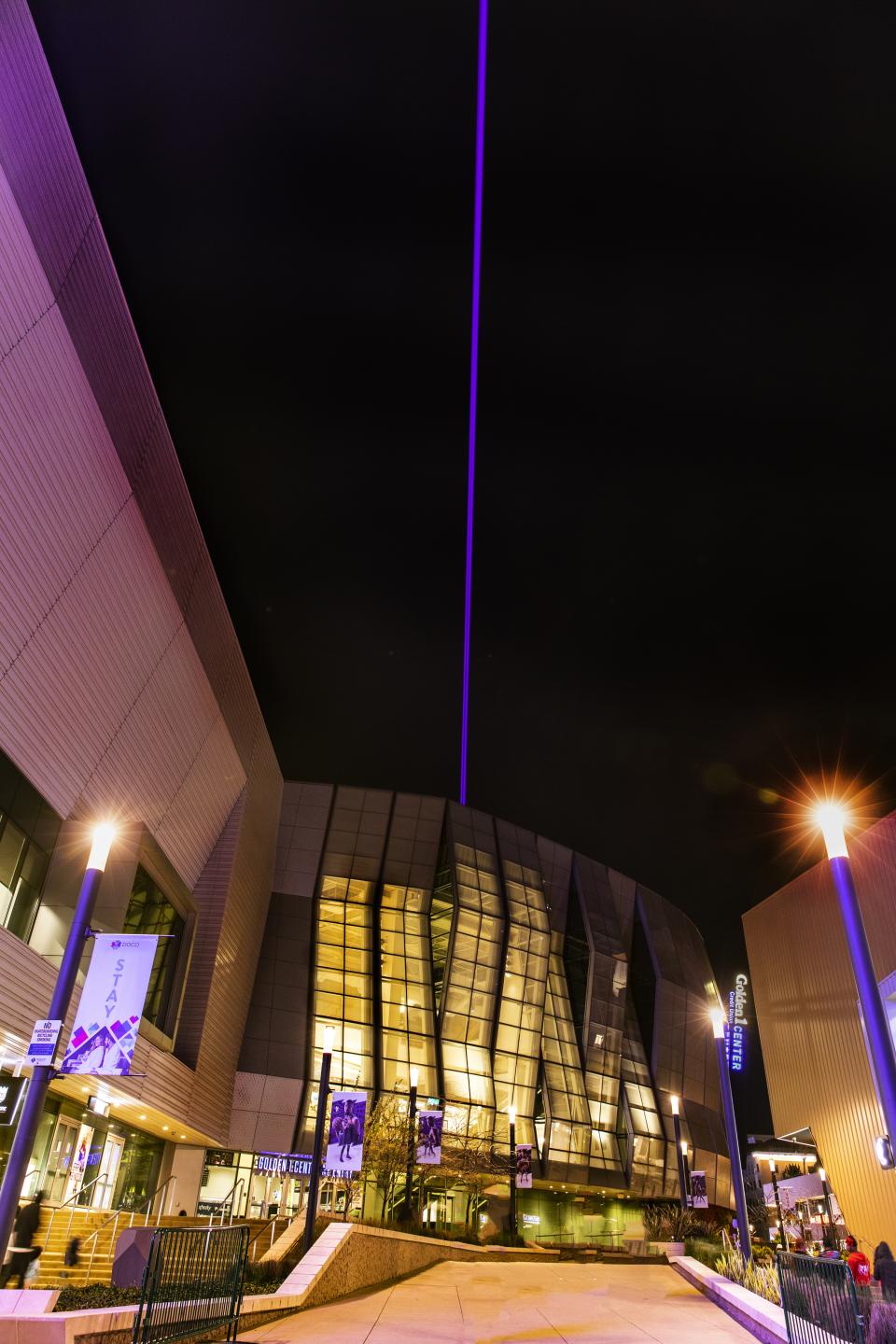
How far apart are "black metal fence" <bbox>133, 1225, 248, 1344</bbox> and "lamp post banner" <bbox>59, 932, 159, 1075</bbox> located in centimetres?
233

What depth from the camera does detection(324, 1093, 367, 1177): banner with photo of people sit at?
809 inches

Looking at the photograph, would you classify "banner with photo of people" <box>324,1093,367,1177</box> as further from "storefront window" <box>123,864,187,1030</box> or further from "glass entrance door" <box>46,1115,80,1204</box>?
"storefront window" <box>123,864,187,1030</box>

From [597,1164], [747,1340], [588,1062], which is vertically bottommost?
[747,1340]

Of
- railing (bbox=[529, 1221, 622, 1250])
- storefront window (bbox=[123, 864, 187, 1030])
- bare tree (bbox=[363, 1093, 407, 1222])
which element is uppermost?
storefront window (bbox=[123, 864, 187, 1030])

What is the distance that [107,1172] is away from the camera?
30109 millimetres

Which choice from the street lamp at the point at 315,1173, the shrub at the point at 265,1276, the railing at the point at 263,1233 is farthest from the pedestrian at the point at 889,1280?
the railing at the point at 263,1233

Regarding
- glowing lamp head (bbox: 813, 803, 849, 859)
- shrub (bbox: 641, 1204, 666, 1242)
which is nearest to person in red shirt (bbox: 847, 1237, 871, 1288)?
glowing lamp head (bbox: 813, 803, 849, 859)

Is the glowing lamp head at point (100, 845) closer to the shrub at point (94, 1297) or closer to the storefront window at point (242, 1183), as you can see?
the shrub at point (94, 1297)

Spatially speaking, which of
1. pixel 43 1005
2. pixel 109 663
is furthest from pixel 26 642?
pixel 43 1005

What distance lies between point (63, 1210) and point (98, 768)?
36.9ft

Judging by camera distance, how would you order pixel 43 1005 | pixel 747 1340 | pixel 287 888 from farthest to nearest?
1. pixel 287 888
2. pixel 43 1005
3. pixel 747 1340

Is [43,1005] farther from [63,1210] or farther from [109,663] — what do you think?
[109,663]

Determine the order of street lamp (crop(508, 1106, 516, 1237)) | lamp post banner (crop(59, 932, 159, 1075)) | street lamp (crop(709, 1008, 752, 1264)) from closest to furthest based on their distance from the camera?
lamp post banner (crop(59, 932, 159, 1075)) < street lamp (crop(709, 1008, 752, 1264)) < street lamp (crop(508, 1106, 516, 1237))

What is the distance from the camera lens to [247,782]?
1529 inches
